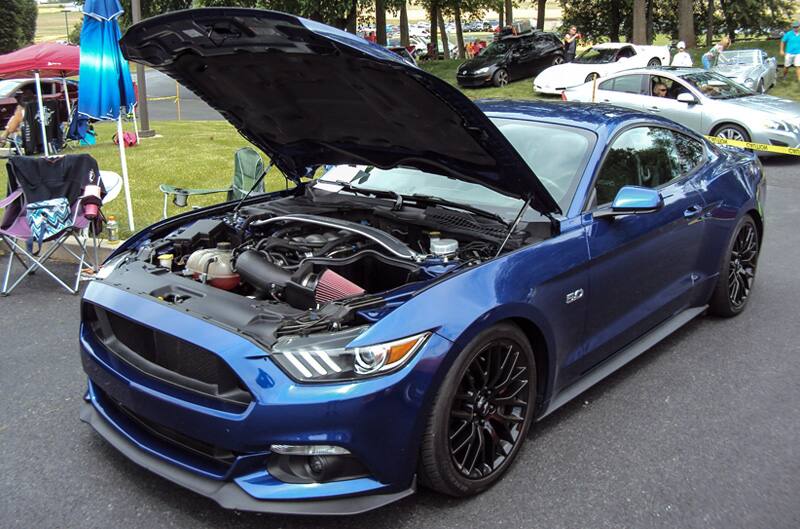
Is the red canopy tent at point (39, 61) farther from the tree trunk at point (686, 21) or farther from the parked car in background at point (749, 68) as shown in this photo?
the tree trunk at point (686, 21)

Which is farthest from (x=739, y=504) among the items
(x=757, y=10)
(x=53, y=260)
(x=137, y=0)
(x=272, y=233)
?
(x=757, y=10)

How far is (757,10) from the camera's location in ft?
137

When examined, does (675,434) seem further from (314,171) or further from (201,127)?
(201,127)

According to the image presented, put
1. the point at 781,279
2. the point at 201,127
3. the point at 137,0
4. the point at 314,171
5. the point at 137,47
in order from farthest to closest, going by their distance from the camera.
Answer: the point at 201,127
the point at 137,0
the point at 781,279
the point at 314,171
the point at 137,47

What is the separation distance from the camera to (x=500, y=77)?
915 inches

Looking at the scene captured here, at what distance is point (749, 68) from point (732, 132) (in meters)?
7.93

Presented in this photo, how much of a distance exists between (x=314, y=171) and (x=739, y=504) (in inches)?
121

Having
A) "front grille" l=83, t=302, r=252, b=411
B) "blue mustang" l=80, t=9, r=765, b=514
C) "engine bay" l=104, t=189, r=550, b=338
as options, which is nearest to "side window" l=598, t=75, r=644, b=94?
"blue mustang" l=80, t=9, r=765, b=514

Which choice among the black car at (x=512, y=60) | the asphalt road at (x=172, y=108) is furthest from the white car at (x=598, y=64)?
the asphalt road at (x=172, y=108)

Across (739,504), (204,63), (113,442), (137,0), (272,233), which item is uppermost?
(137,0)

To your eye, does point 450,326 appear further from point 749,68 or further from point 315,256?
point 749,68

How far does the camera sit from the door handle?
14.4ft

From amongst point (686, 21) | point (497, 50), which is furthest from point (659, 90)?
point (686, 21)

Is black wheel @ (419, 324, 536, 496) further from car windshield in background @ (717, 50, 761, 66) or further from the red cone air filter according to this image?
car windshield in background @ (717, 50, 761, 66)
